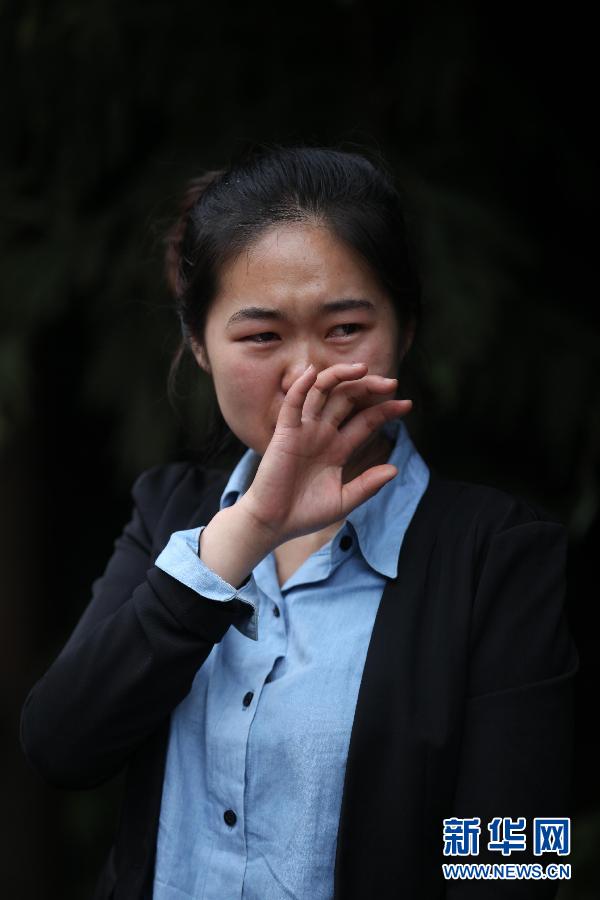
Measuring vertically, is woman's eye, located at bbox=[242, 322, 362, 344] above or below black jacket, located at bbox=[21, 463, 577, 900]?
above

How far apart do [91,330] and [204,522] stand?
1582 mm

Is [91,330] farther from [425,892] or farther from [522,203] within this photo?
[425,892]

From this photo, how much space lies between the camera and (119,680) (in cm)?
134

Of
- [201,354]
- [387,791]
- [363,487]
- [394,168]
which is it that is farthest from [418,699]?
[394,168]

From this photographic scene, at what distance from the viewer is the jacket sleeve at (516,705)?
1252 mm

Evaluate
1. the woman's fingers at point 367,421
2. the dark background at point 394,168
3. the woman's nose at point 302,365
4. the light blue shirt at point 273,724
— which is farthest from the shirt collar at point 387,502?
the dark background at point 394,168

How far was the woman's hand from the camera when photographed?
1.33 metres

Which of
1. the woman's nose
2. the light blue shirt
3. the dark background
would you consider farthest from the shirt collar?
the dark background

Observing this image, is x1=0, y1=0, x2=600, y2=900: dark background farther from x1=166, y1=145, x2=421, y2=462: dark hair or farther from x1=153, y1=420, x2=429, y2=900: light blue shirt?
x1=153, y1=420, x2=429, y2=900: light blue shirt

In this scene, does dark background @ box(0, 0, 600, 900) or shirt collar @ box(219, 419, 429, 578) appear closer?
shirt collar @ box(219, 419, 429, 578)

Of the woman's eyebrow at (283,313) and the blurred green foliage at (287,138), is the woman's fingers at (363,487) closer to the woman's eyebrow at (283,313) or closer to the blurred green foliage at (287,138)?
the woman's eyebrow at (283,313)

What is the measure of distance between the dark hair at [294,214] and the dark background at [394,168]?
867mm

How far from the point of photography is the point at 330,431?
4.47ft

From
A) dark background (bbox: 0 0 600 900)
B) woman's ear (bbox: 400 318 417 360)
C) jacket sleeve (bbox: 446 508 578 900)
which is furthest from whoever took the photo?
dark background (bbox: 0 0 600 900)
